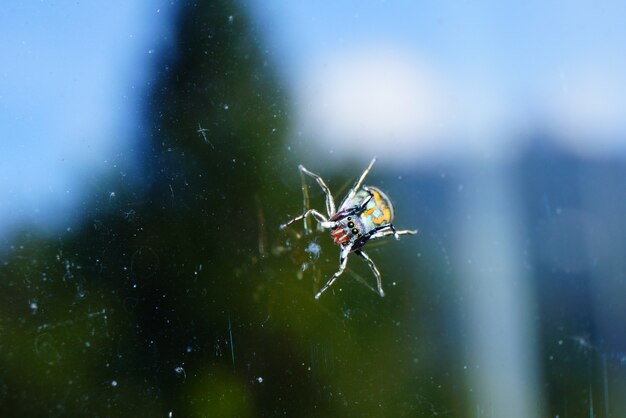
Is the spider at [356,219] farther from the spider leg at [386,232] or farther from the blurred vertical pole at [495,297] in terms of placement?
the blurred vertical pole at [495,297]

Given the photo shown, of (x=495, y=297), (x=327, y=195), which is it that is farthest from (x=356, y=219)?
(x=495, y=297)

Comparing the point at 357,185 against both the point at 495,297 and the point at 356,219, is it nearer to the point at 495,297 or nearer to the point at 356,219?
the point at 356,219

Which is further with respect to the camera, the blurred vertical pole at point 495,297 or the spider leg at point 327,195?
the blurred vertical pole at point 495,297

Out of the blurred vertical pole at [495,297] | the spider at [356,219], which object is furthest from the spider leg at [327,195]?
the blurred vertical pole at [495,297]

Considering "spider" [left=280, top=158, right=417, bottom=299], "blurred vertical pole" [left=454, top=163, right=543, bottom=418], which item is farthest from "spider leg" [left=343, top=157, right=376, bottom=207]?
"blurred vertical pole" [left=454, top=163, right=543, bottom=418]

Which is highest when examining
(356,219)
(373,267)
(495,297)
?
(356,219)

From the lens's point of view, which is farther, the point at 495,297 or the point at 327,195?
the point at 495,297
